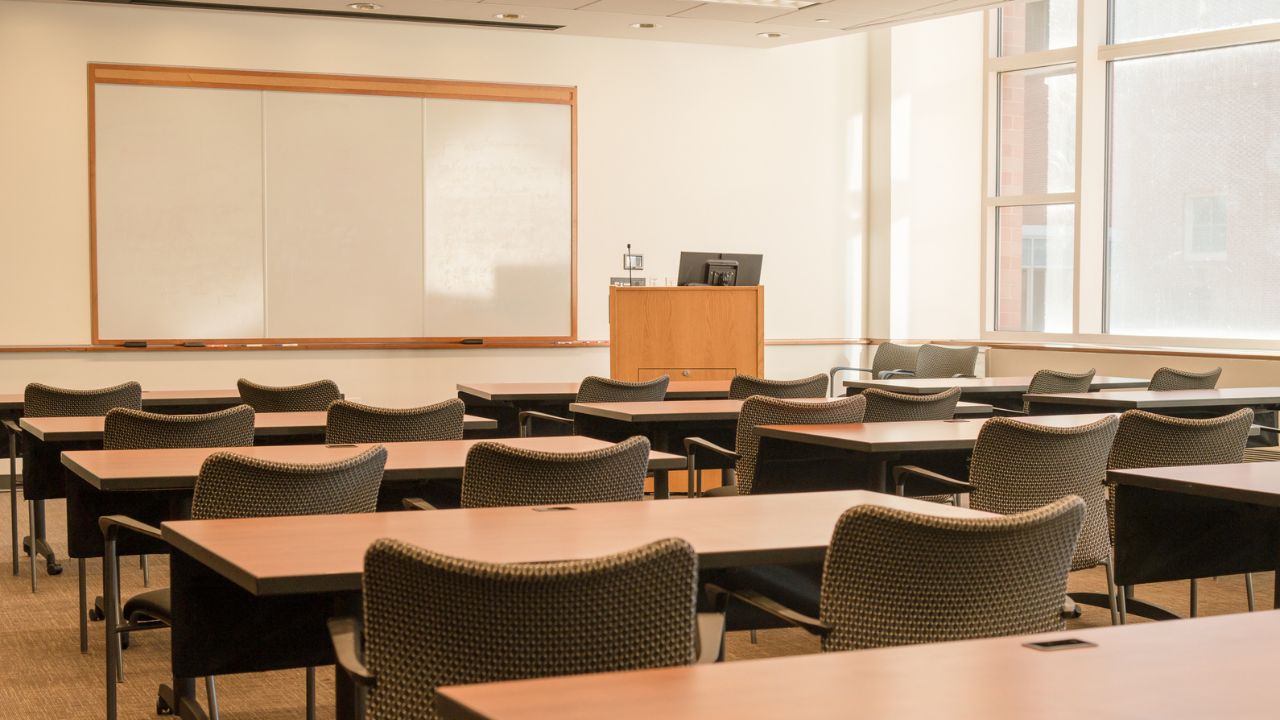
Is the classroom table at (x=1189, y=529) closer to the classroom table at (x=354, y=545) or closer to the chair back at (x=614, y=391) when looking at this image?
the classroom table at (x=354, y=545)

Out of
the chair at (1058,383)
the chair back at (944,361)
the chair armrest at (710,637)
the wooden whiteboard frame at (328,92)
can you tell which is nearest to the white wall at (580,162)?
the wooden whiteboard frame at (328,92)

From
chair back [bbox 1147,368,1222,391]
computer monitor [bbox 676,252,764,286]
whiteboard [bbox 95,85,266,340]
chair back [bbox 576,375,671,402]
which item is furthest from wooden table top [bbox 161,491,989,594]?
whiteboard [bbox 95,85,266,340]

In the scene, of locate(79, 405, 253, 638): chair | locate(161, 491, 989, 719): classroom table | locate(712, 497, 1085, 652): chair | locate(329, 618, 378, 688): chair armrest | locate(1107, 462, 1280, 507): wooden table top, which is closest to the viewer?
locate(329, 618, 378, 688): chair armrest

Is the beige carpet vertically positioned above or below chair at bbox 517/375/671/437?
below

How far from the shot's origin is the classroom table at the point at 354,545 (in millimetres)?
2361

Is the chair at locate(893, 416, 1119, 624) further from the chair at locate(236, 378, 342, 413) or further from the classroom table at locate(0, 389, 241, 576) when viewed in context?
the classroom table at locate(0, 389, 241, 576)

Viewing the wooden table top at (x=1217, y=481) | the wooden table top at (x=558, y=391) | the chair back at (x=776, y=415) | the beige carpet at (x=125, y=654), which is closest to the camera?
the wooden table top at (x=1217, y=481)

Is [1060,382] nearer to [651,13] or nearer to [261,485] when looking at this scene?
[651,13]

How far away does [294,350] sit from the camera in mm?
9250

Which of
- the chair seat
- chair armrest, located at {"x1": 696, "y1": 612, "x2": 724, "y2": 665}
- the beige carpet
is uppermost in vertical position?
chair armrest, located at {"x1": 696, "y1": 612, "x2": 724, "y2": 665}

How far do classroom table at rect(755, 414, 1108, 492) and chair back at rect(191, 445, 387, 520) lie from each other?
5.90ft

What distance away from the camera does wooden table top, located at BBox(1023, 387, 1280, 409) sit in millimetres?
5914

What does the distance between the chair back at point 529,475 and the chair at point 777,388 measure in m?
2.85

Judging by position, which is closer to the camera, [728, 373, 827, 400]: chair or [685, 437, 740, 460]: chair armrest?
[685, 437, 740, 460]: chair armrest
